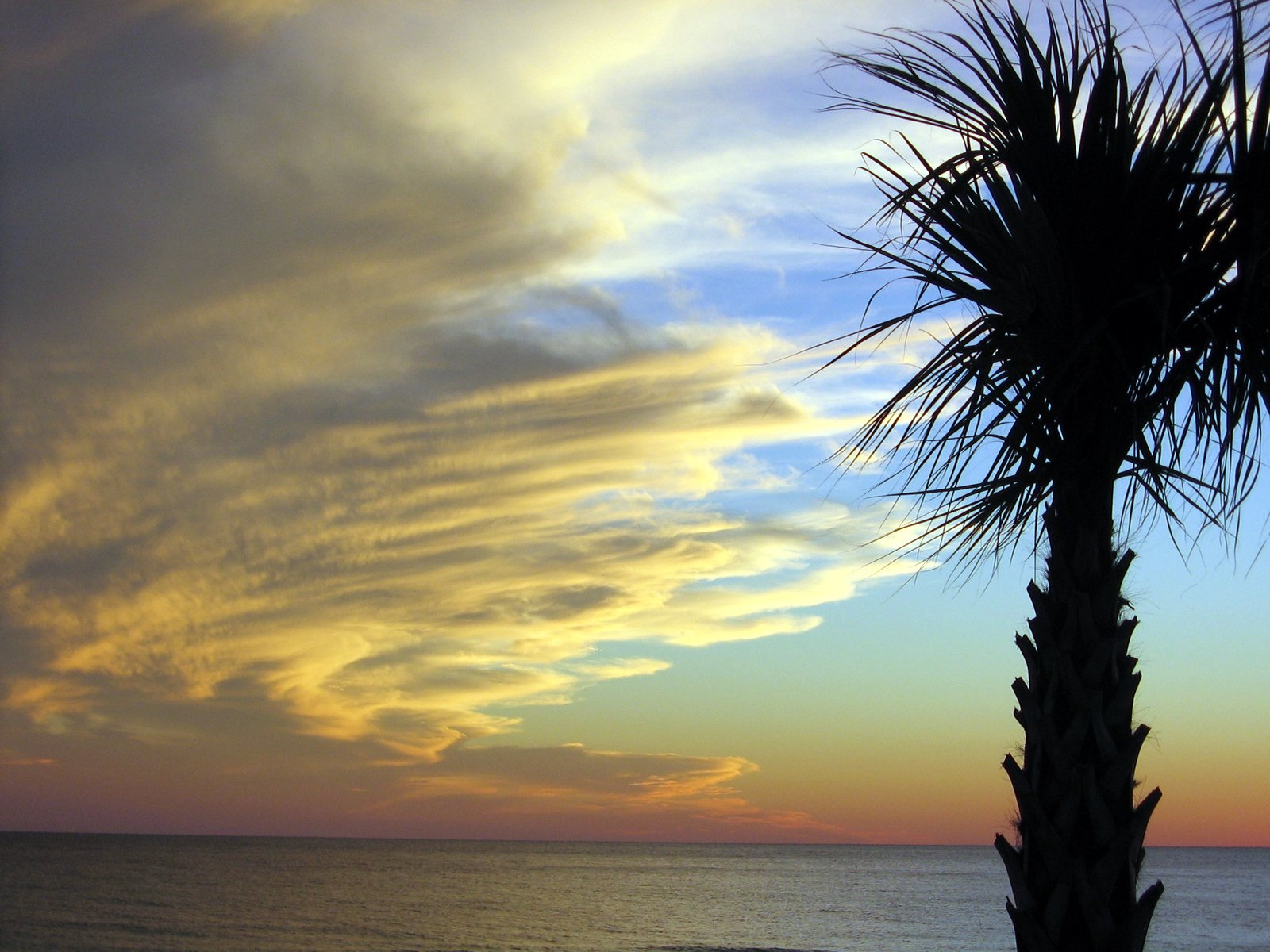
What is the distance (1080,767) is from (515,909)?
180ft

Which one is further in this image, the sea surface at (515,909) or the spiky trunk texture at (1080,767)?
the sea surface at (515,909)

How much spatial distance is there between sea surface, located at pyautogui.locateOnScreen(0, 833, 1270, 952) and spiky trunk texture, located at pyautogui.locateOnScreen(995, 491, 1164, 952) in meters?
35.8

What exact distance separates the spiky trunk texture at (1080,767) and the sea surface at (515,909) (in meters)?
35.8

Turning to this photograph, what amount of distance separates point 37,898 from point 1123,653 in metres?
61.4

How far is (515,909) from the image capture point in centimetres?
5359

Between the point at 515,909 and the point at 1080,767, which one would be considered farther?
the point at 515,909

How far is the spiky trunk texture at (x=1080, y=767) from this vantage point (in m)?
3.56

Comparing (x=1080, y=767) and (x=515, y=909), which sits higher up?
(x=1080, y=767)

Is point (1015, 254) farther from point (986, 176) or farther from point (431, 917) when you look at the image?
point (431, 917)

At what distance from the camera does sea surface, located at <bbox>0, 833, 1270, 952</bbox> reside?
38.9m

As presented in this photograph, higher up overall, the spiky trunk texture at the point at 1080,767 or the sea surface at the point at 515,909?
the spiky trunk texture at the point at 1080,767

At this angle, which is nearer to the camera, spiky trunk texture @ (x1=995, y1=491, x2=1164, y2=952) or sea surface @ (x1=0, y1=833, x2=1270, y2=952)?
spiky trunk texture @ (x1=995, y1=491, x2=1164, y2=952)

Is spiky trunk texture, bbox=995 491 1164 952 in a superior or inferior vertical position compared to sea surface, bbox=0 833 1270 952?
superior

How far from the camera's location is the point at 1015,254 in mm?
4074
